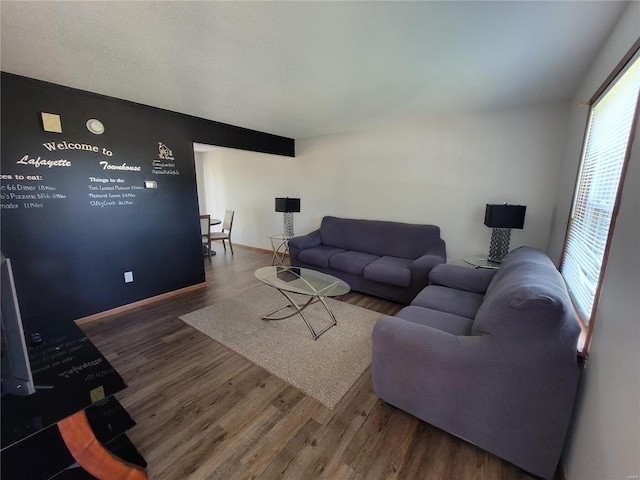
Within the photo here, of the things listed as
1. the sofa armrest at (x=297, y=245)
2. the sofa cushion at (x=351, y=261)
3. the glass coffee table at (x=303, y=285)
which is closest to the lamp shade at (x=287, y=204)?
the sofa armrest at (x=297, y=245)

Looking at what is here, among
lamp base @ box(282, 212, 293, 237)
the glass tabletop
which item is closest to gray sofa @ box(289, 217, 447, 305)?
the glass tabletop

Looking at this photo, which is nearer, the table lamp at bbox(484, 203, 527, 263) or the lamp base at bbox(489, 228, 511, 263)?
the table lamp at bbox(484, 203, 527, 263)

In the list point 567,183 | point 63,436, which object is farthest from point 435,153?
point 63,436

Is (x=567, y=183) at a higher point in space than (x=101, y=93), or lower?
lower

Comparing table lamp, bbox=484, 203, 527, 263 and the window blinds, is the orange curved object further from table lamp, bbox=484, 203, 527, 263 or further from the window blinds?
table lamp, bbox=484, 203, 527, 263

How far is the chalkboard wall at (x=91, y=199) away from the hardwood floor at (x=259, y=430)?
0.89m

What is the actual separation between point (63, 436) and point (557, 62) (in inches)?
142

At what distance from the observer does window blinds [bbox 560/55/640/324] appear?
1.28 m

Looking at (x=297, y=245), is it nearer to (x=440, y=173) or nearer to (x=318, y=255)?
(x=318, y=255)

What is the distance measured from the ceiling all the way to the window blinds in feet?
1.42

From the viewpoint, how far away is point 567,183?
2.35 metres

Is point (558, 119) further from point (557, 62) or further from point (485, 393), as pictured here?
point (485, 393)

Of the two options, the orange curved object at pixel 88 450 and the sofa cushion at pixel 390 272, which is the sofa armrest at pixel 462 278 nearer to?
the sofa cushion at pixel 390 272

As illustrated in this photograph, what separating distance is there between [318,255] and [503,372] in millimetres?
2737
